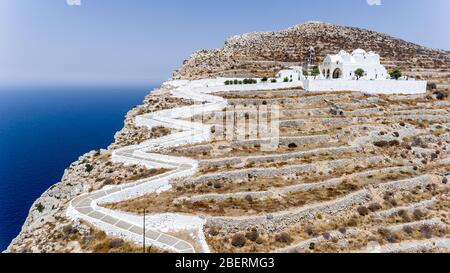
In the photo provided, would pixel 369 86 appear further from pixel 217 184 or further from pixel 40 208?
pixel 40 208

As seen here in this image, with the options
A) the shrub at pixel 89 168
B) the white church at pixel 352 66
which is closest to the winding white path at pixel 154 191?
the shrub at pixel 89 168

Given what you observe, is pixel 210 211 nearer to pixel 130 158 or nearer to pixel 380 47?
pixel 130 158

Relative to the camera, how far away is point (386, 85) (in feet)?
193

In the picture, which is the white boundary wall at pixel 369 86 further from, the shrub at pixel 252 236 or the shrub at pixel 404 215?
the shrub at pixel 252 236

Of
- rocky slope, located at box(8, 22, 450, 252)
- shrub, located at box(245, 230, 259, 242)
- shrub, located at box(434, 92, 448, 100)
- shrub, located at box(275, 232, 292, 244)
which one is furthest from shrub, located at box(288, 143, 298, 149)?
shrub, located at box(434, 92, 448, 100)

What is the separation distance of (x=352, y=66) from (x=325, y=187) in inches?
1627

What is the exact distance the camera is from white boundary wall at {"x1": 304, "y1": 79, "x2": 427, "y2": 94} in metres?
57.8

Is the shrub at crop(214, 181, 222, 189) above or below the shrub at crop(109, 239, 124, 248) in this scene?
above

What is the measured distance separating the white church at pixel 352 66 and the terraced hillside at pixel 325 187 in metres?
17.8

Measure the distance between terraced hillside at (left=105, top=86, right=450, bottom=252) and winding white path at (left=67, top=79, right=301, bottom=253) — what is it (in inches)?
35.3

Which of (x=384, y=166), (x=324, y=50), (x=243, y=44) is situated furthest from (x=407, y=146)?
(x=243, y=44)

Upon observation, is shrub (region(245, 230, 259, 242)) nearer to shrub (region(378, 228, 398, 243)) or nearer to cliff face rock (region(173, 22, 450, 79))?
shrub (region(378, 228, 398, 243))

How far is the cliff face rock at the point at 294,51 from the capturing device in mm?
87250
